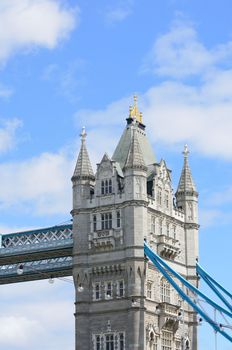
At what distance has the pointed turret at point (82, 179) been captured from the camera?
107438 millimetres

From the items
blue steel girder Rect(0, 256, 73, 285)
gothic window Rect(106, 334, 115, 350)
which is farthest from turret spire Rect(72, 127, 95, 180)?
gothic window Rect(106, 334, 115, 350)

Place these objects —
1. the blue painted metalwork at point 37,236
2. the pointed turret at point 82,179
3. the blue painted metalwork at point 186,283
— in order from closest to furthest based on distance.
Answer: the blue painted metalwork at point 186,283, the pointed turret at point 82,179, the blue painted metalwork at point 37,236

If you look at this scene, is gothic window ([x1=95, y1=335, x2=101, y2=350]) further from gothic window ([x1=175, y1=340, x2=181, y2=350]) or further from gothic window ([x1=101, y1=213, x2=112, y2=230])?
gothic window ([x1=101, y1=213, x2=112, y2=230])

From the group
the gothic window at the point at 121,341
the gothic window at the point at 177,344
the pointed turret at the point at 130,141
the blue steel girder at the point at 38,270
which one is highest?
the pointed turret at the point at 130,141

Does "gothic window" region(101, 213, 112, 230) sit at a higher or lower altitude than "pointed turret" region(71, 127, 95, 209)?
lower

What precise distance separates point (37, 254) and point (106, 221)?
36.0 ft

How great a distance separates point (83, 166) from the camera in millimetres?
108375

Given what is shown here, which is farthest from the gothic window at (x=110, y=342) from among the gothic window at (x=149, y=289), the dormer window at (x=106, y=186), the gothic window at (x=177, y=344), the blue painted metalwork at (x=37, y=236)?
the dormer window at (x=106, y=186)

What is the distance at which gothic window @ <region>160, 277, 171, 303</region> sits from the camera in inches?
4136

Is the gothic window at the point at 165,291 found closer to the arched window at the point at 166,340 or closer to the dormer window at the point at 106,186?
the arched window at the point at 166,340

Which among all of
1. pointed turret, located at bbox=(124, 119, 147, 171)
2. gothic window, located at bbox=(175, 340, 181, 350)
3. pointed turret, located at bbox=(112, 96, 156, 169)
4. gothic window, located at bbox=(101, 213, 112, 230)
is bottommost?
gothic window, located at bbox=(175, 340, 181, 350)

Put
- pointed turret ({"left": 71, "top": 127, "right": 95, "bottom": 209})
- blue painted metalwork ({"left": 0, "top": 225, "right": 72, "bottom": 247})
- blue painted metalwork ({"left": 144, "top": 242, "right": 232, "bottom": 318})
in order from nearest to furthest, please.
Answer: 1. blue painted metalwork ({"left": 144, "top": 242, "right": 232, "bottom": 318})
2. pointed turret ({"left": 71, "top": 127, "right": 95, "bottom": 209})
3. blue painted metalwork ({"left": 0, "top": 225, "right": 72, "bottom": 247})

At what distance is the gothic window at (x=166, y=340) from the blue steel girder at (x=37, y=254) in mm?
12953

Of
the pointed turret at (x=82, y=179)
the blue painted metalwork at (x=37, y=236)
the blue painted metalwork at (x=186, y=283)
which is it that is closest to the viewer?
the blue painted metalwork at (x=186, y=283)
